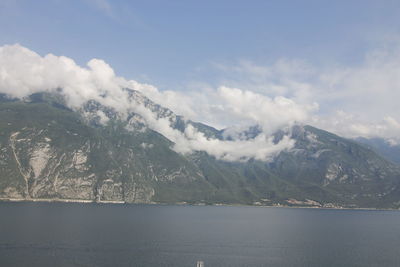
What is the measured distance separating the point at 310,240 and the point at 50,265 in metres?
139

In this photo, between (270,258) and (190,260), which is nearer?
(190,260)

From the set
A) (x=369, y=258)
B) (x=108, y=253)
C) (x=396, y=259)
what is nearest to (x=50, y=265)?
(x=108, y=253)

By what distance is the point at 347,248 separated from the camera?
169750 mm

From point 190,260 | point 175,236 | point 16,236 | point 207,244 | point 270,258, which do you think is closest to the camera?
point 190,260

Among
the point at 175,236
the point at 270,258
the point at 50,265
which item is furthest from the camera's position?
the point at 175,236

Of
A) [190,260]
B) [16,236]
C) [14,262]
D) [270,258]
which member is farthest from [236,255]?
[16,236]

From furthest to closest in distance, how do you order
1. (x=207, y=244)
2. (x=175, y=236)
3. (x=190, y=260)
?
(x=175, y=236)
(x=207, y=244)
(x=190, y=260)

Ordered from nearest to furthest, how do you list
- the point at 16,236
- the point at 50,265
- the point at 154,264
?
the point at 50,265 < the point at 154,264 < the point at 16,236

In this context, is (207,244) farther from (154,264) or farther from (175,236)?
Answer: (154,264)

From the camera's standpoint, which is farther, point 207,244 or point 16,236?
point 207,244

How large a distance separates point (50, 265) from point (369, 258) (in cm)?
12585

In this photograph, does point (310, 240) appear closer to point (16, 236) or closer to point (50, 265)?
point (50, 265)

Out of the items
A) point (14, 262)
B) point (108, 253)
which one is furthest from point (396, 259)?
point (14, 262)

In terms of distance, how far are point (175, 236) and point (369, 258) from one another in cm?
9681
